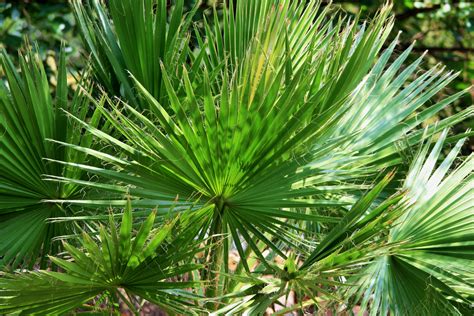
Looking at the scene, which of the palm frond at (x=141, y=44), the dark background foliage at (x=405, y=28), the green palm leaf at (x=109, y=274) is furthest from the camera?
the dark background foliage at (x=405, y=28)

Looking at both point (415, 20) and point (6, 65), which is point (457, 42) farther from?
point (6, 65)

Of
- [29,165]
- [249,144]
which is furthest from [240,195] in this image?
[29,165]

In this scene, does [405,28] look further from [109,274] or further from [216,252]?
[109,274]

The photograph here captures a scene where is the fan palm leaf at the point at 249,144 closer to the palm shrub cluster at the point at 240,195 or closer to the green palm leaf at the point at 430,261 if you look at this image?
the palm shrub cluster at the point at 240,195

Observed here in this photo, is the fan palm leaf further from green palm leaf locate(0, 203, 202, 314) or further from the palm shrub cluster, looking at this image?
green palm leaf locate(0, 203, 202, 314)

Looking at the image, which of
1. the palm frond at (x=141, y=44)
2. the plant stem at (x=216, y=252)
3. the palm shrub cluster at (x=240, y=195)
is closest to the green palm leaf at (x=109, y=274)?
the palm shrub cluster at (x=240, y=195)

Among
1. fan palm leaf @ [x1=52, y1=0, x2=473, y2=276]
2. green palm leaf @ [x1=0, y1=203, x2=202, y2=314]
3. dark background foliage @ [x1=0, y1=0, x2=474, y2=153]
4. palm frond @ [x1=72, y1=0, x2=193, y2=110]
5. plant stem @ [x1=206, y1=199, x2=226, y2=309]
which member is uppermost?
dark background foliage @ [x1=0, y1=0, x2=474, y2=153]

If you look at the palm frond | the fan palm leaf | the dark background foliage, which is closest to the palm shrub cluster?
the fan palm leaf

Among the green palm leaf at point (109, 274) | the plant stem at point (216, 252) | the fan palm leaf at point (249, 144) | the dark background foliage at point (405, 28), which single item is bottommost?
the green palm leaf at point (109, 274)
